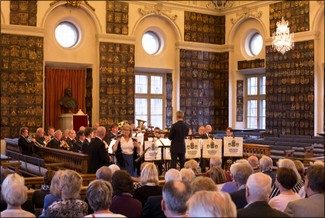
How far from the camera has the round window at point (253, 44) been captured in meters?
25.3

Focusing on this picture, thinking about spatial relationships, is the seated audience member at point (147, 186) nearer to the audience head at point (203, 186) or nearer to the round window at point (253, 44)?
the audience head at point (203, 186)

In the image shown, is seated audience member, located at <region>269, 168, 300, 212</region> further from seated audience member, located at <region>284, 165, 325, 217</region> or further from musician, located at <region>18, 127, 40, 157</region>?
musician, located at <region>18, 127, 40, 157</region>

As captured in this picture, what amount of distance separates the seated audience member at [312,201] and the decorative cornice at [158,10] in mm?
19926

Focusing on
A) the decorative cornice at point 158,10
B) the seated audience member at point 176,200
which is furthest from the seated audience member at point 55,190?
the decorative cornice at point 158,10

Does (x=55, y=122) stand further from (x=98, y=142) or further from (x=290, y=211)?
(x=290, y=211)

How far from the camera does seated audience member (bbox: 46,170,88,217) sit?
4949mm

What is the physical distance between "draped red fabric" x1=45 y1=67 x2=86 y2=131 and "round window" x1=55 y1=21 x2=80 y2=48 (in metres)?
1.28

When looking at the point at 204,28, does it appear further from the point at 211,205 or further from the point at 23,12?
the point at 211,205

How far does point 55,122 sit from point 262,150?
33.9ft

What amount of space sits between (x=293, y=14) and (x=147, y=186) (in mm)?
18593

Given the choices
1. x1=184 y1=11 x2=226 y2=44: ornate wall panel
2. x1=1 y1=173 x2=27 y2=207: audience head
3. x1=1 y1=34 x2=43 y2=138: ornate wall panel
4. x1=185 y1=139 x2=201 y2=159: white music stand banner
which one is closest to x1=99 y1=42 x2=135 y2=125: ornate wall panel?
x1=1 y1=34 x2=43 y2=138: ornate wall panel

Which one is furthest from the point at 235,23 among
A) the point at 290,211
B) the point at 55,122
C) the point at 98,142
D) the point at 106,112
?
the point at 290,211

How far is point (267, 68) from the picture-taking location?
2372cm

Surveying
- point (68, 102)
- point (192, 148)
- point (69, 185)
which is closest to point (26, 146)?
point (192, 148)
